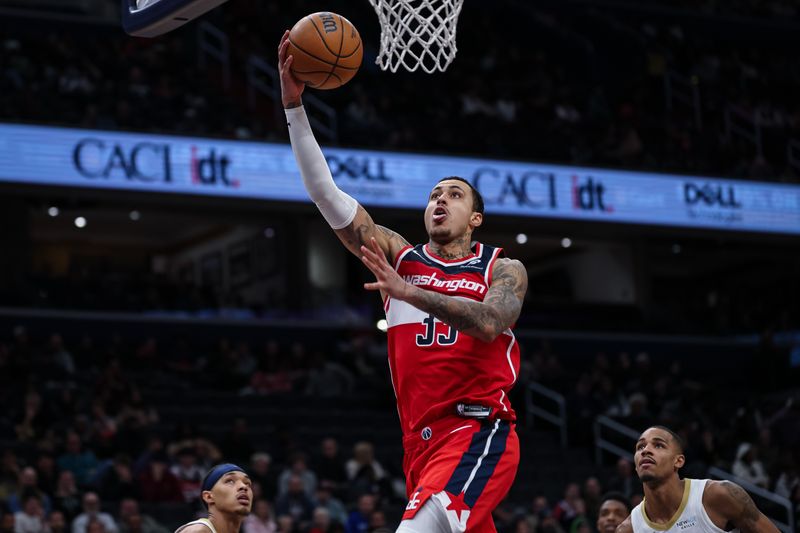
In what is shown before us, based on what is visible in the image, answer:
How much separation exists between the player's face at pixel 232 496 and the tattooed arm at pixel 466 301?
2055mm

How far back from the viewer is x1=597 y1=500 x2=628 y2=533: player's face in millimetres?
8320

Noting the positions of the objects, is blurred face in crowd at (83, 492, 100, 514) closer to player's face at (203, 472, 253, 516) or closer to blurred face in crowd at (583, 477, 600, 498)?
blurred face in crowd at (583, 477, 600, 498)

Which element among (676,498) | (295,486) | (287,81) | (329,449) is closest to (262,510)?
(295,486)

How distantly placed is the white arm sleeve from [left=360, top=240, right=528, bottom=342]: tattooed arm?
1.47 ft

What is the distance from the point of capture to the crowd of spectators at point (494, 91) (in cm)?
2116

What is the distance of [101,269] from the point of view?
2500cm

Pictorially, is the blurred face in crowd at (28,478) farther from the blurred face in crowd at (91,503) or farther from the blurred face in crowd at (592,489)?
the blurred face in crowd at (592,489)

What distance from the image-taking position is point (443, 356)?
18.6 ft

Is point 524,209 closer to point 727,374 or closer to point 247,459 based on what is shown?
point 727,374

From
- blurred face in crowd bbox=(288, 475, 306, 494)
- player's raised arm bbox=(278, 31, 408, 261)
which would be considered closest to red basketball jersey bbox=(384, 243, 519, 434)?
player's raised arm bbox=(278, 31, 408, 261)

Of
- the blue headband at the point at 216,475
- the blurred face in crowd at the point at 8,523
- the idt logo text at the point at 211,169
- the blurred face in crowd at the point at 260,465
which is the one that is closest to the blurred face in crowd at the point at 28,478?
the blurred face in crowd at the point at 8,523

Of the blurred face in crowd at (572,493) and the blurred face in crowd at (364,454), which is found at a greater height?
the blurred face in crowd at (364,454)

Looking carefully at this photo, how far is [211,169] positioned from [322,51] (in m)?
15.0

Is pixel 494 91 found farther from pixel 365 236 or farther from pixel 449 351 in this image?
pixel 449 351
